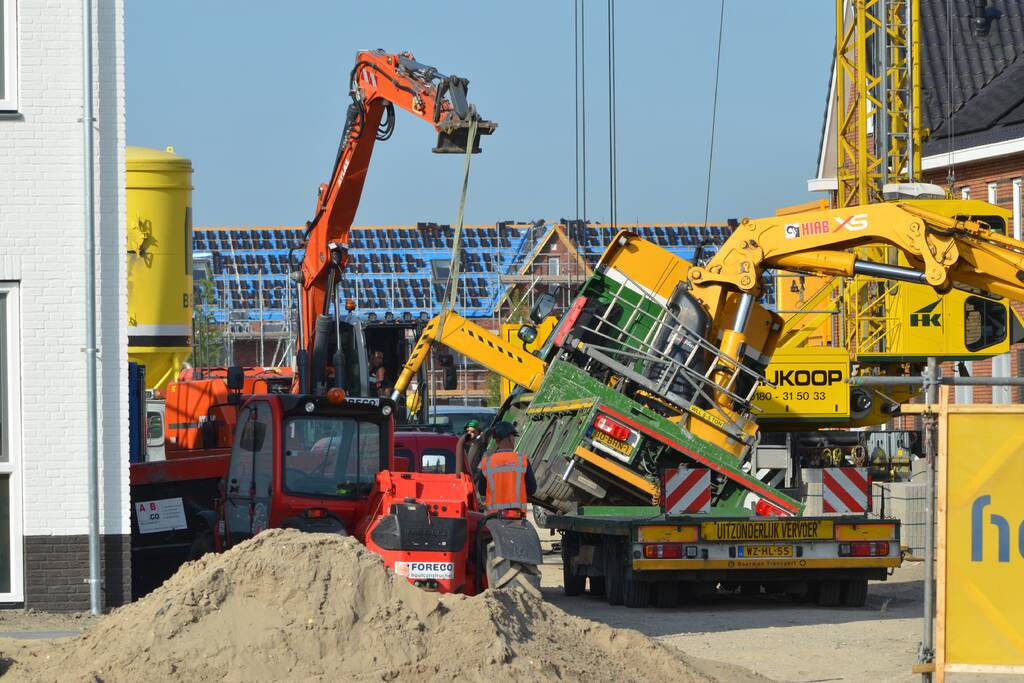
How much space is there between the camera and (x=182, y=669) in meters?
10.1

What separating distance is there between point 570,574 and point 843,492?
297 centimetres

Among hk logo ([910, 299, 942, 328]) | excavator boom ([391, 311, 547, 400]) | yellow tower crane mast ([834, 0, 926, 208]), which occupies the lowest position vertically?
excavator boom ([391, 311, 547, 400])

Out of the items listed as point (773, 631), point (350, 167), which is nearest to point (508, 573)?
point (773, 631)

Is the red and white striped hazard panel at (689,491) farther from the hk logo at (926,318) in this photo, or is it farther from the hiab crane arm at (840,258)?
the hk logo at (926,318)

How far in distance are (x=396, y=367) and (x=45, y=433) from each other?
13.9 metres

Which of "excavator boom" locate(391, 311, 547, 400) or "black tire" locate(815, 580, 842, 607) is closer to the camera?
"black tire" locate(815, 580, 842, 607)

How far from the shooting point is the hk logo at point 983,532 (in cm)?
975

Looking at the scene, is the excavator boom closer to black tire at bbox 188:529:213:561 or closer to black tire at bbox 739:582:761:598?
black tire at bbox 739:582:761:598

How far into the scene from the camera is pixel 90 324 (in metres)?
14.2

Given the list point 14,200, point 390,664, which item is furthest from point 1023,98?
point 390,664

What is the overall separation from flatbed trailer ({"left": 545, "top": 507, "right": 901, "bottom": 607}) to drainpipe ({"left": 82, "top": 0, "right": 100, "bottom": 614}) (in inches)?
196

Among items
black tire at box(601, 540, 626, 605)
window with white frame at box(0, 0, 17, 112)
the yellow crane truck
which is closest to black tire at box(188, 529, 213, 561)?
the yellow crane truck

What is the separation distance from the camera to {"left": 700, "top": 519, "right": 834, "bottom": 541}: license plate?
16.4 metres

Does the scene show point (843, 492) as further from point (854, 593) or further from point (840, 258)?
point (840, 258)
